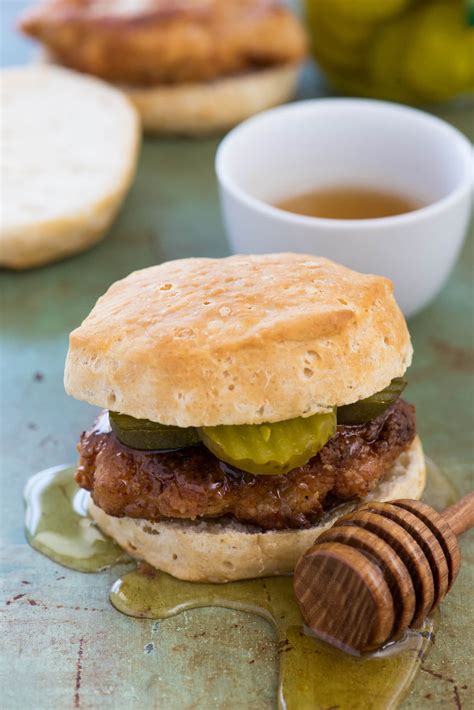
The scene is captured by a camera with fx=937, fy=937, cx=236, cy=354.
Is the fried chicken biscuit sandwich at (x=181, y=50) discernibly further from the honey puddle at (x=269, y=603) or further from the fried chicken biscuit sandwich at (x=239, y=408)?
the honey puddle at (x=269, y=603)

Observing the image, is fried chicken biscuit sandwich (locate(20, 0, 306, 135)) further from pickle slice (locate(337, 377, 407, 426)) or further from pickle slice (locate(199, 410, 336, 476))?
pickle slice (locate(199, 410, 336, 476))

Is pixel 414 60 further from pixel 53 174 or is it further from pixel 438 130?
pixel 53 174

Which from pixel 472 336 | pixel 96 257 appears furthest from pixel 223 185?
pixel 472 336

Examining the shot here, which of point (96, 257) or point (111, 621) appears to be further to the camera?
point (96, 257)

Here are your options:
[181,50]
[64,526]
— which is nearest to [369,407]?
[64,526]

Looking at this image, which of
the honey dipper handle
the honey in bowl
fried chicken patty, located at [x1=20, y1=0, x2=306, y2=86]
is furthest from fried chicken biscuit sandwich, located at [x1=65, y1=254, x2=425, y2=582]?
fried chicken patty, located at [x1=20, y1=0, x2=306, y2=86]

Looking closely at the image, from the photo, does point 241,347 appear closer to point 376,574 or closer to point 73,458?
point 376,574

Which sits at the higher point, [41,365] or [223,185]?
[223,185]
